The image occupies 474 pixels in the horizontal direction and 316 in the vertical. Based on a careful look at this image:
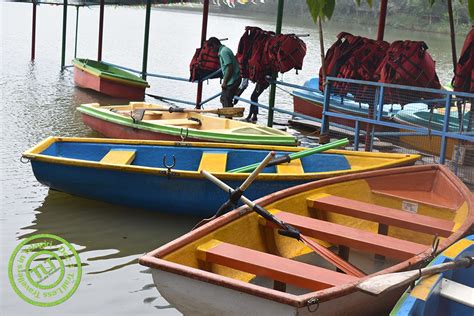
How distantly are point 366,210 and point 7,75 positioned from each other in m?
15.2

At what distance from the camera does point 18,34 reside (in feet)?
113

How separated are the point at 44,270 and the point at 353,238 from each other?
2.77 metres

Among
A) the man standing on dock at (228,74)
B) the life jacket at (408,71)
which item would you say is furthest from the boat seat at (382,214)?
the man standing on dock at (228,74)

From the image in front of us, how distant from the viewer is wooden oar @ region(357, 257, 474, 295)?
4.24 meters

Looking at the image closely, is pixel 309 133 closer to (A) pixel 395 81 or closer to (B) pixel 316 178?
(A) pixel 395 81

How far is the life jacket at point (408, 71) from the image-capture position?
9531 mm

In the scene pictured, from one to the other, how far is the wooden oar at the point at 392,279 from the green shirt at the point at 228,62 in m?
8.47

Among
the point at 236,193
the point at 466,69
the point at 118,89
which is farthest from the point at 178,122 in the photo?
the point at 118,89

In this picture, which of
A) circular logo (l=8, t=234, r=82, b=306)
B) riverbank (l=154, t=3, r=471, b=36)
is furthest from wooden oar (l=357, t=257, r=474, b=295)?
riverbank (l=154, t=3, r=471, b=36)

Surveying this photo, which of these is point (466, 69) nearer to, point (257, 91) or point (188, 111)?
point (188, 111)

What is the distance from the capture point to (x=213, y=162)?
8648 millimetres

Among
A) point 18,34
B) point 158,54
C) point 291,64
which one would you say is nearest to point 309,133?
point 291,64

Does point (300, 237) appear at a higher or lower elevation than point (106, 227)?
higher

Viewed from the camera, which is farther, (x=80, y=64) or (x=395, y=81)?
(x=80, y=64)
